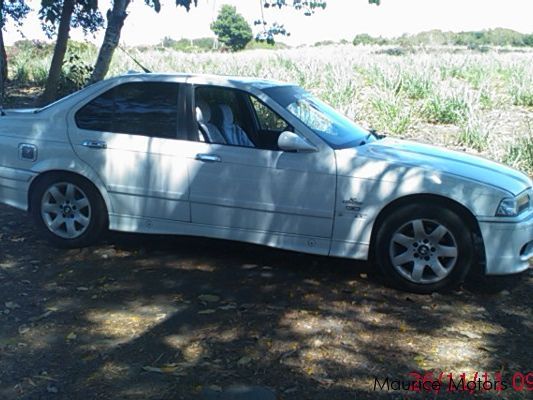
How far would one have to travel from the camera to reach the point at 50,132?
19.0 ft

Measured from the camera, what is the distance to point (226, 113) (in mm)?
5672

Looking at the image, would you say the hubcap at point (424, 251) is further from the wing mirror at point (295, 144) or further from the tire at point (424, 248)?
the wing mirror at point (295, 144)

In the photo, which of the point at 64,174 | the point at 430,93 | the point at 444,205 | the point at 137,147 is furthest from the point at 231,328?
the point at 430,93

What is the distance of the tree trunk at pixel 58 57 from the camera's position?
45.9 feet

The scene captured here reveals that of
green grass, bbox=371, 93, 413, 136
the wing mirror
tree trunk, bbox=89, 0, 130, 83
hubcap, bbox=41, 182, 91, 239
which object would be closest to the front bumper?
the wing mirror

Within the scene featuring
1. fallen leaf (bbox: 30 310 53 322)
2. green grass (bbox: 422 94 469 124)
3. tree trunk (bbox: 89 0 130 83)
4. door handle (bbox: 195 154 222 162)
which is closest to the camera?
fallen leaf (bbox: 30 310 53 322)

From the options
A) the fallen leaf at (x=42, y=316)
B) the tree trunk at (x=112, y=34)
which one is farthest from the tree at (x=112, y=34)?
the fallen leaf at (x=42, y=316)

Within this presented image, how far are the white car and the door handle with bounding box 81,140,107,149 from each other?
0.04 ft

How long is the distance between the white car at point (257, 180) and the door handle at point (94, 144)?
0.04 feet

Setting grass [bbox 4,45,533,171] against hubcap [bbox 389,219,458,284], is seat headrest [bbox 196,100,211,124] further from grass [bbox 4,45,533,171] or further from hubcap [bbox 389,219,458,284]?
grass [bbox 4,45,533,171]

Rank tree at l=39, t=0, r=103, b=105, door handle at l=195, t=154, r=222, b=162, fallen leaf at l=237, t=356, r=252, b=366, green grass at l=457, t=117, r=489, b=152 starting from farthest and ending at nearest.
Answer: tree at l=39, t=0, r=103, b=105 → green grass at l=457, t=117, r=489, b=152 → door handle at l=195, t=154, r=222, b=162 → fallen leaf at l=237, t=356, r=252, b=366

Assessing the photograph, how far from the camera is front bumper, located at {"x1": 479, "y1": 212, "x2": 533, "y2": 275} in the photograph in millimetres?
4652

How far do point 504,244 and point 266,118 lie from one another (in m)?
2.39

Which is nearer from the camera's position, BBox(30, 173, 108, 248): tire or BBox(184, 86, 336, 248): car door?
BBox(184, 86, 336, 248): car door
